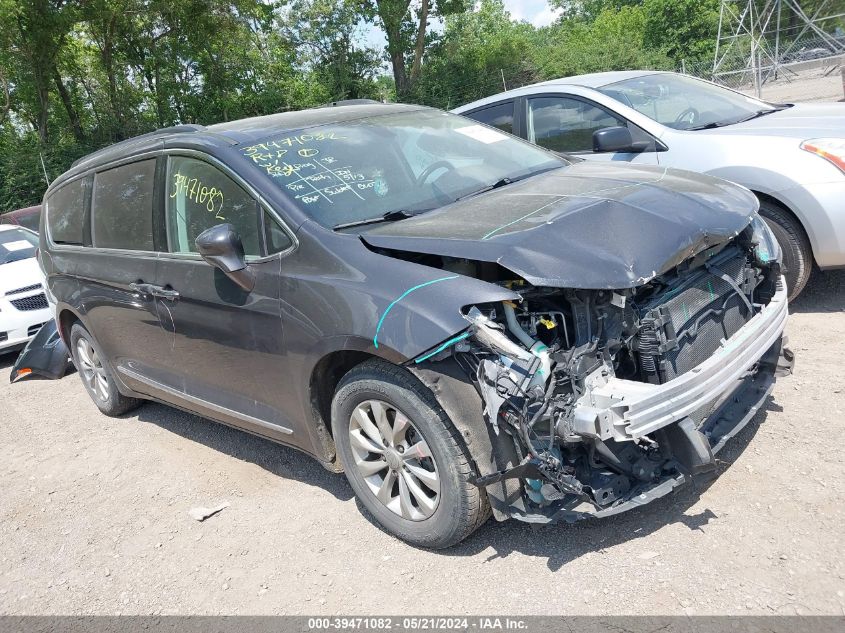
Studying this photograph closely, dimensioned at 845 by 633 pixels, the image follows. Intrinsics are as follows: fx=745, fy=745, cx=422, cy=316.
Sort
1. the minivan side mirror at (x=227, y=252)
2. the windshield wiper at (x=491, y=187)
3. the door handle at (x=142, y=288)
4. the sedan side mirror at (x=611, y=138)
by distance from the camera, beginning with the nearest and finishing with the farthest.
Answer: the minivan side mirror at (x=227, y=252)
the windshield wiper at (x=491, y=187)
the door handle at (x=142, y=288)
the sedan side mirror at (x=611, y=138)

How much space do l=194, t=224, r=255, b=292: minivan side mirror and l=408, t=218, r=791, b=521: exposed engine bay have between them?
1032 mm

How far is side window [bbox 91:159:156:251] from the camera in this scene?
432cm

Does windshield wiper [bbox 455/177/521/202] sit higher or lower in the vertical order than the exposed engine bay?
higher

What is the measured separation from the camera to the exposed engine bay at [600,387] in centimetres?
269

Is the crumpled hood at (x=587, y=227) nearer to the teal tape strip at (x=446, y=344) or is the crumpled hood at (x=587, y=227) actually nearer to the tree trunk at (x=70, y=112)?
the teal tape strip at (x=446, y=344)

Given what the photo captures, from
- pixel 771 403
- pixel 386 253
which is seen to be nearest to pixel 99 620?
pixel 386 253

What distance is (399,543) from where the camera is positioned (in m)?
3.40

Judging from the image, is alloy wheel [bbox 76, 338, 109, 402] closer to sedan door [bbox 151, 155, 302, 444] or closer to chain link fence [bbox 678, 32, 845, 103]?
sedan door [bbox 151, 155, 302, 444]

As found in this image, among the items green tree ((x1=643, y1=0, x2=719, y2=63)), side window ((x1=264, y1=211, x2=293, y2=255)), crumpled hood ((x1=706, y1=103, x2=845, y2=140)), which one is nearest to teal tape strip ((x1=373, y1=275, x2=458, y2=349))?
side window ((x1=264, y1=211, x2=293, y2=255))

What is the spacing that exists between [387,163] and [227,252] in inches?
40.7

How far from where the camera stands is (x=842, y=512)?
3.03 m

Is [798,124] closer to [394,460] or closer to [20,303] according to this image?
[394,460]

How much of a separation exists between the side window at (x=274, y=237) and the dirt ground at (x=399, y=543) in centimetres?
135

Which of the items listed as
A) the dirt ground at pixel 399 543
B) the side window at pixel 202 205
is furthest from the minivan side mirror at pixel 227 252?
the dirt ground at pixel 399 543
